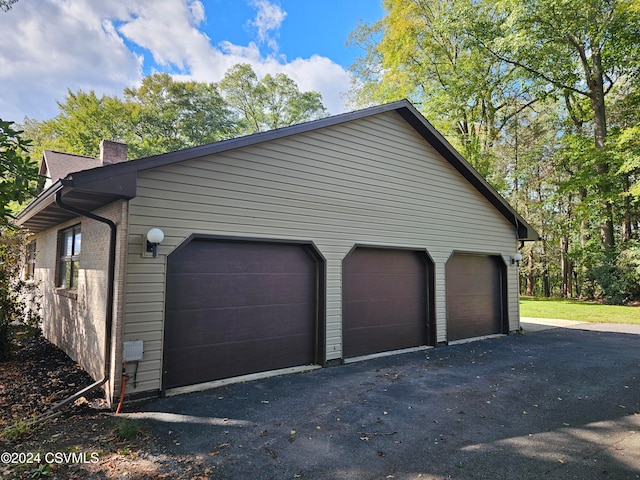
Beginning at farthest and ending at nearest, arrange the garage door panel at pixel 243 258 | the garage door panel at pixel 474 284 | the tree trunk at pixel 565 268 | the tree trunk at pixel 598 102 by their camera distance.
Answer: the tree trunk at pixel 565 268 → the tree trunk at pixel 598 102 → the garage door panel at pixel 474 284 → the garage door panel at pixel 243 258

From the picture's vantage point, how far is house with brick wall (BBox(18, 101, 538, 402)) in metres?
4.62

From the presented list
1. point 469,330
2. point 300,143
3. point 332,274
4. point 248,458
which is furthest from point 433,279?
point 248,458

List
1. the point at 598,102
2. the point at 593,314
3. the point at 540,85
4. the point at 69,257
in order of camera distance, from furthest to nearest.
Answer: the point at 598,102, the point at 540,85, the point at 593,314, the point at 69,257

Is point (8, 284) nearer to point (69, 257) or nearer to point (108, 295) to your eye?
point (69, 257)

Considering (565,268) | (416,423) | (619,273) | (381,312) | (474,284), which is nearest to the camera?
(416,423)

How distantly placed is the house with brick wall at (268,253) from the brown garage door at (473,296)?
5 centimetres

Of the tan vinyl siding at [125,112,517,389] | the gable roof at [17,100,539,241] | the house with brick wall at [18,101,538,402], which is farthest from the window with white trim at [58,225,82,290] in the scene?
the tan vinyl siding at [125,112,517,389]

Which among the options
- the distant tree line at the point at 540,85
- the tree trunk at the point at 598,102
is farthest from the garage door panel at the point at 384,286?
the tree trunk at the point at 598,102

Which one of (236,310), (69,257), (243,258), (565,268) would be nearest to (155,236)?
(243,258)

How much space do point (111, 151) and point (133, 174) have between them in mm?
5556

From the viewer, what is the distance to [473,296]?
29.5 ft

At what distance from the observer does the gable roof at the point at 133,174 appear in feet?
13.7

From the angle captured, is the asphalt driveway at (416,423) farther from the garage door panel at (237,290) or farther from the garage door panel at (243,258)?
the garage door panel at (243,258)

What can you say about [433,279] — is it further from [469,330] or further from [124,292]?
[124,292]
